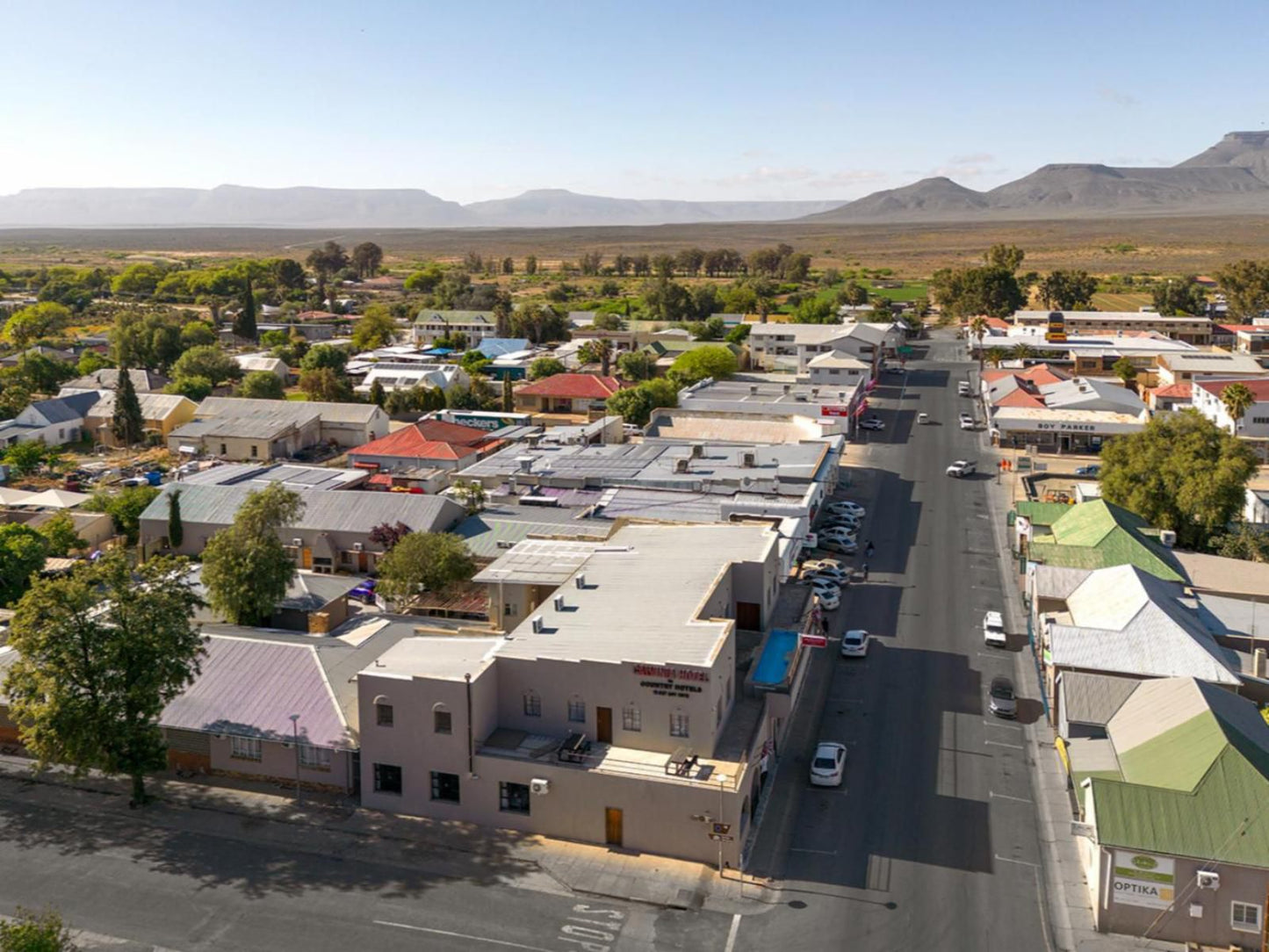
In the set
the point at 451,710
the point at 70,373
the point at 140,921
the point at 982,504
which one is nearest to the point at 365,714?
the point at 451,710

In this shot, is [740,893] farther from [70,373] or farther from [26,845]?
[70,373]

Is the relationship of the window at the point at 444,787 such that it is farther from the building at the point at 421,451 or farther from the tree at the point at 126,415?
the tree at the point at 126,415

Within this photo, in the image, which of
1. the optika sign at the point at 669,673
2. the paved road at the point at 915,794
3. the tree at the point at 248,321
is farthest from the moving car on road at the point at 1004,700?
the tree at the point at 248,321

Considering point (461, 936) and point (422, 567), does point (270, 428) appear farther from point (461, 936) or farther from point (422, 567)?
point (461, 936)

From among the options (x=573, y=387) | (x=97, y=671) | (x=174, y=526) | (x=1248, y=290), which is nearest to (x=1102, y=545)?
(x=97, y=671)

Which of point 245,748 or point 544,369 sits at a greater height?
point 544,369
